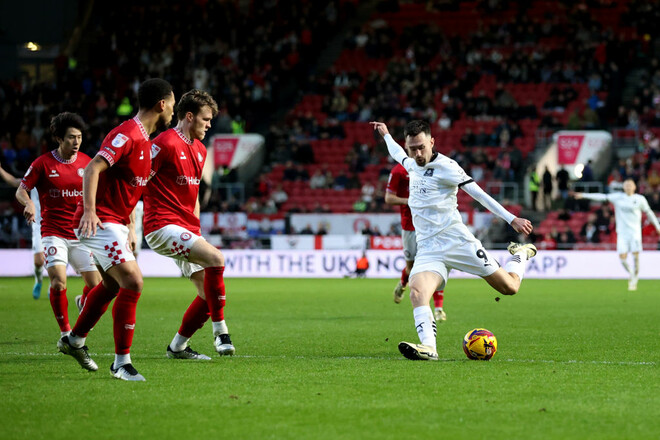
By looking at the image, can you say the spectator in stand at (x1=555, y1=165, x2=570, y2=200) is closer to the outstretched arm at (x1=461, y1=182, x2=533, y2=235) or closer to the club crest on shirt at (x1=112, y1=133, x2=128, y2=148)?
the outstretched arm at (x1=461, y1=182, x2=533, y2=235)

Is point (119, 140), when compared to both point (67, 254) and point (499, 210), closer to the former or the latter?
point (67, 254)

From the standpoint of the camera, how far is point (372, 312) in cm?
1577

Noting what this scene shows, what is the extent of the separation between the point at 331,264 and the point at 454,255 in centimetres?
2032

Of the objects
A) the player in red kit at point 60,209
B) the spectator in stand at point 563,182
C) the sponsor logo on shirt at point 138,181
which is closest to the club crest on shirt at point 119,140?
the sponsor logo on shirt at point 138,181

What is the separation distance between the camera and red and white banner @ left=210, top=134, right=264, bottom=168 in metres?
36.3

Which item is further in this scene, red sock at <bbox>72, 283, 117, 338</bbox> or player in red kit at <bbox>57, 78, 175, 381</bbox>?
red sock at <bbox>72, 283, 117, 338</bbox>

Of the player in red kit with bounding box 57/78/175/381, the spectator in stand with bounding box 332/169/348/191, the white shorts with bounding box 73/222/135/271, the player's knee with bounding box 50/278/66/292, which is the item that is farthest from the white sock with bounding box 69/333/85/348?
the spectator in stand with bounding box 332/169/348/191

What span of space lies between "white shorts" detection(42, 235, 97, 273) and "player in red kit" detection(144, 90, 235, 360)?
4.62ft

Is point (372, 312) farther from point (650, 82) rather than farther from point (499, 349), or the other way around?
point (650, 82)

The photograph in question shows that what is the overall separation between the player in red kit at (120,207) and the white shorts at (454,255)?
9.66 ft

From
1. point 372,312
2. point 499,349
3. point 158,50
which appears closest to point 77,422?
point 499,349

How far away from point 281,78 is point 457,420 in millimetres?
35522

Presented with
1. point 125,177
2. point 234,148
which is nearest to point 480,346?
point 125,177

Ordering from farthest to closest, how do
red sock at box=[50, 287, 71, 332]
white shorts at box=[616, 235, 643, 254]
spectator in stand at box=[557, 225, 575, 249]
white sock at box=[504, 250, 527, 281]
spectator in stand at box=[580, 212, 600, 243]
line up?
spectator in stand at box=[580, 212, 600, 243] < spectator in stand at box=[557, 225, 575, 249] < white shorts at box=[616, 235, 643, 254] < red sock at box=[50, 287, 71, 332] < white sock at box=[504, 250, 527, 281]
